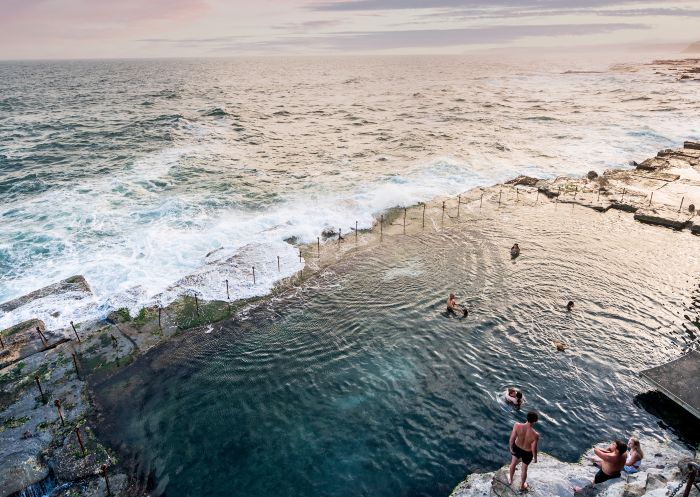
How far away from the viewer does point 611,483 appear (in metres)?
9.53

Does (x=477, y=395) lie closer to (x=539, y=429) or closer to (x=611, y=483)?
(x=539, y=429)

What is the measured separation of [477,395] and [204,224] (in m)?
20.3

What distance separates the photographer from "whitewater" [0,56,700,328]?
2134 cm

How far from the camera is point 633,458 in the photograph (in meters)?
10.2

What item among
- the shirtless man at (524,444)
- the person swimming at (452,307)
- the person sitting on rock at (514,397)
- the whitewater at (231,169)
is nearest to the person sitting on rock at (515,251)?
the person swimming at (452,307)

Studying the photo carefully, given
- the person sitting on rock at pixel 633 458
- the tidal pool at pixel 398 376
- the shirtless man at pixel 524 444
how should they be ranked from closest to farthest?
the shirtless man at pixel 524 444
the person sitting on rock at pixel 633 458
the tidal pool at pixel 398 376

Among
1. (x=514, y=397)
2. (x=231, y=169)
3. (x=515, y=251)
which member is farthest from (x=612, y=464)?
(x=231, y=169)

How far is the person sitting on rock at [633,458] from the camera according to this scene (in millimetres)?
10117

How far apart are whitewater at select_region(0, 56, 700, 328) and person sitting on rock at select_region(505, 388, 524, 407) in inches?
435

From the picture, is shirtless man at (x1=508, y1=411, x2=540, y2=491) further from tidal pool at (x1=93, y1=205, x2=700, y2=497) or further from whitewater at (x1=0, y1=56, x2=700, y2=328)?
whitewater at (x1=0, y1=56, x2=700, y2=328)

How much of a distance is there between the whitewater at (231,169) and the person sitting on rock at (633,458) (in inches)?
562

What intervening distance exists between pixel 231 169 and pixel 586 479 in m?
36.4

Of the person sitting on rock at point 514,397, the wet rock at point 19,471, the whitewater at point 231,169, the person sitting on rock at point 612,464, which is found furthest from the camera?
the whitewater at point 231,169

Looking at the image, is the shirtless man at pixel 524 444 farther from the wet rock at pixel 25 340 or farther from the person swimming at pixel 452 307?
the wet rock at pixel 25 340
